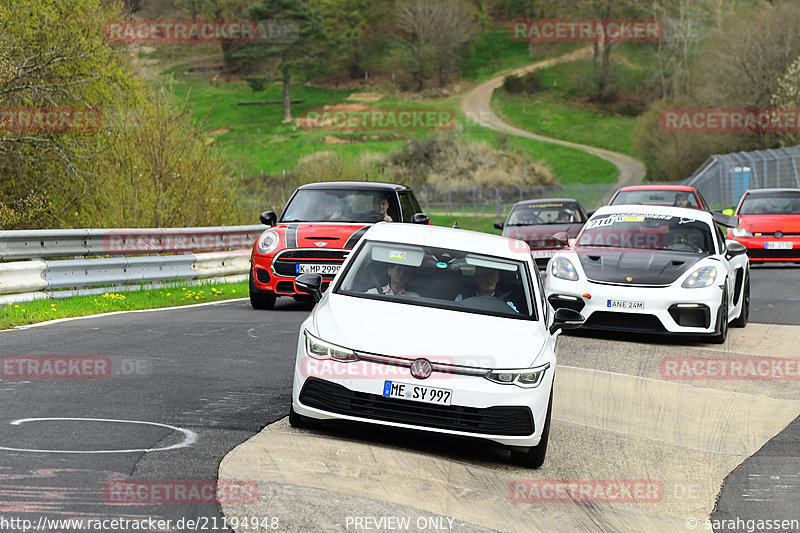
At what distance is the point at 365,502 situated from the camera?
5559 millimetres

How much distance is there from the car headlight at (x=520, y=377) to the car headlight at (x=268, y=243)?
8.44 metres

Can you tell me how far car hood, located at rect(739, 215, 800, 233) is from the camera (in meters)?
23.6

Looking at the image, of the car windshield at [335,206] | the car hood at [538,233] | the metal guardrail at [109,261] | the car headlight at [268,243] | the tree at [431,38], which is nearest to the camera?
the metal guardrail at [109,261]

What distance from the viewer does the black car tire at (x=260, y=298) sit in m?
15.0

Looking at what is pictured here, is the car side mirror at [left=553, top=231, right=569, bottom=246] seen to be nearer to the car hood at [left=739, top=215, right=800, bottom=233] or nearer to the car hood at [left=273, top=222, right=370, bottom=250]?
the car hood at [left=273, top=222, right=370, bottom=250]

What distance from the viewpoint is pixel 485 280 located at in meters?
7.80

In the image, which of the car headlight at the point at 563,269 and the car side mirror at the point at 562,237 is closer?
the car headlight at the point at 563,269

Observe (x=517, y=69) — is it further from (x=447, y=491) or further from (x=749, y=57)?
(x=447, y=491)

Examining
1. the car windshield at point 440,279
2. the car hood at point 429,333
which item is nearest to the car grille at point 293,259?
the car windshield at point 440,279

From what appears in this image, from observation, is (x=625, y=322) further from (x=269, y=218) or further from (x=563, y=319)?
(x=269, y=218)

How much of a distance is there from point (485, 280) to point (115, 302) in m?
8.50

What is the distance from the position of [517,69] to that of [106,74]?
11202cm

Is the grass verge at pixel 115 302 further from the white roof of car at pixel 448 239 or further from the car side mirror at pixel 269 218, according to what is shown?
the white roof of car at pixel 448 239

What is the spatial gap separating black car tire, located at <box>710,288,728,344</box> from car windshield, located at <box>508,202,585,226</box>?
1066 centimetres
